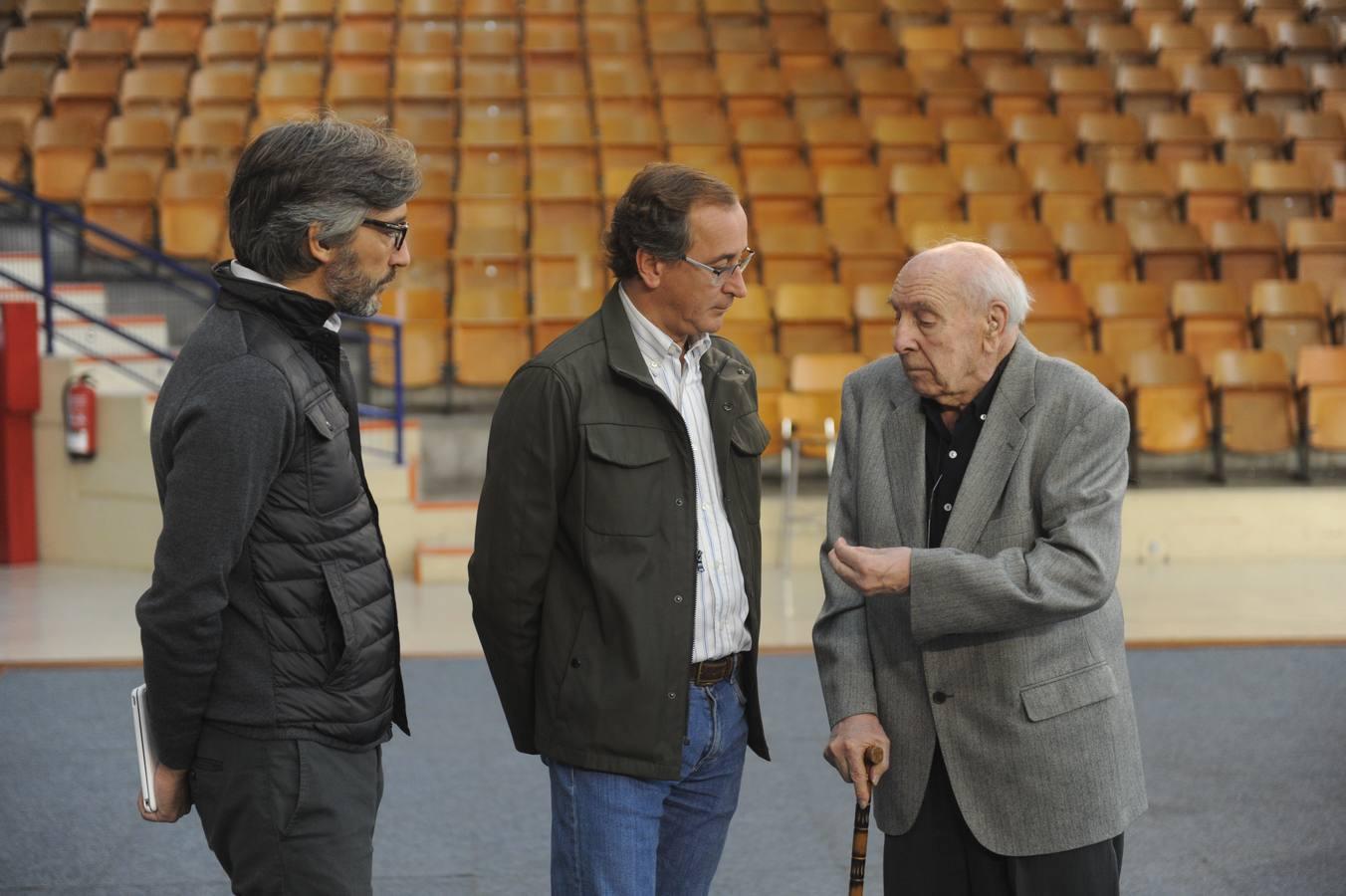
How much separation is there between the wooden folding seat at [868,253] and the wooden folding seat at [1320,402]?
1997 mm

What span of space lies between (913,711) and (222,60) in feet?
26.4

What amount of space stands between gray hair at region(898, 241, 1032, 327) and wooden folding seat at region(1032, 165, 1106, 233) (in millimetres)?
6019

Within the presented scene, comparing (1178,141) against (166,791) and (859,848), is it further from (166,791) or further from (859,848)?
(166,791)

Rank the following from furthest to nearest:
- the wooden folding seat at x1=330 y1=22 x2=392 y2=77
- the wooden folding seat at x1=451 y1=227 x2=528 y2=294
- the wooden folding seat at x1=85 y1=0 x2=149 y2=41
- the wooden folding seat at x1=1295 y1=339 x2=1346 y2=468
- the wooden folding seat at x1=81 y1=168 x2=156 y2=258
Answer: the wooden folding seat at x1=85 y1=0 x2=149 y2=41
the wooden folding seat at x1=330 y1=22 x2=392 y2=77
the wooden folding seat at x1=81 y1=168 x2=156 y2=258
the wooden folding seat at x1=451 y1=227 x2=528 y2=294
the wooden folding seat at x1=1295 y1=339 x2=1346 y2=468

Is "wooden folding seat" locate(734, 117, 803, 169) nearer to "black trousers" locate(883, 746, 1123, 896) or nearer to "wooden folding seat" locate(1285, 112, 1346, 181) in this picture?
"wooden folding seat" locate(1285, 112, 1346, 181)

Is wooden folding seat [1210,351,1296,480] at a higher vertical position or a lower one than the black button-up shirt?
lower

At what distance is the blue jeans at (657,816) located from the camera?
180 cm

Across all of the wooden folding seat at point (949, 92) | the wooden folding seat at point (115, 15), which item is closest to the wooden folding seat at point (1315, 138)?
the wooden folding seat at point (949, 92)

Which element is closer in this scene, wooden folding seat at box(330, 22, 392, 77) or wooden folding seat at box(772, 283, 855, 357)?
wooden folding seat at box(772, 283, 855, 357)

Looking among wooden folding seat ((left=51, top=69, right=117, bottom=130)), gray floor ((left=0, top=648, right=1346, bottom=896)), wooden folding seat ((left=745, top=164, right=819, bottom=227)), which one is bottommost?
gray floor ((left=0, top=648, right=1346, bottom=896))

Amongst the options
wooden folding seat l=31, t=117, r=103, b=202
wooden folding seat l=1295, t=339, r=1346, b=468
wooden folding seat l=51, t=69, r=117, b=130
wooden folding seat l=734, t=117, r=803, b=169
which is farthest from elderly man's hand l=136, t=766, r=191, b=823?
wooden folding seat l=51, t=69, r=117, b=130

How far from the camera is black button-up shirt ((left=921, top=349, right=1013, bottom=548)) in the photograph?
6.06ft

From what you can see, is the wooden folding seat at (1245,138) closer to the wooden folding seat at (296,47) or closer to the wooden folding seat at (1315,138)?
the wooden folding seat at (1315,138)

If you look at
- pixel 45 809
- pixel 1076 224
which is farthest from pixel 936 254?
pixel 1076 224
